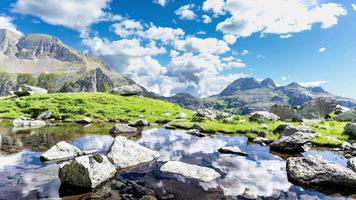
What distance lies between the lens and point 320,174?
64.5 ft

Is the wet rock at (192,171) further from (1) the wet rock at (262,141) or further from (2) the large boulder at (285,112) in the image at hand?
(2) the large boulder at (285,112)

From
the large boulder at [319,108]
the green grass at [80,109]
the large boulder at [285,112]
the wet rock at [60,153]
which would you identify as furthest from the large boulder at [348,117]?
the wet rock at [60,153]

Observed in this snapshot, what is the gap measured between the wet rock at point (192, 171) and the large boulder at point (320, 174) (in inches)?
196

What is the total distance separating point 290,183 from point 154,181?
Result: 832cm

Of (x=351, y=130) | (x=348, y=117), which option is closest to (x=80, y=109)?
(x=348, y=117)

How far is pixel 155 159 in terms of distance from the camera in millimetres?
25328

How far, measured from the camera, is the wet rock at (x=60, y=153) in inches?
965

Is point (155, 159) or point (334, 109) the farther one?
point (334, 109)

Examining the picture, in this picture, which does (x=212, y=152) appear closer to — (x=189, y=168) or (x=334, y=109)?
(x=189, y=168)

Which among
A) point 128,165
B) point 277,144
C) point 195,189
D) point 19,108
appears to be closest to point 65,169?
point 128,165

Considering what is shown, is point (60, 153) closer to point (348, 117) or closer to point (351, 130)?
point (351, 130)

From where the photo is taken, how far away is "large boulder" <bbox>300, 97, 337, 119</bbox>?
7569cm

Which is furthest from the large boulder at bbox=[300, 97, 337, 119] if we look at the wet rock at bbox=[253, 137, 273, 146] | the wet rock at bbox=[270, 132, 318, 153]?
the wet rock at bbox=[270, 132, 318, 153]

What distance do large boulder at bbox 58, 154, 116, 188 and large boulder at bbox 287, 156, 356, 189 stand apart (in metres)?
11.7
